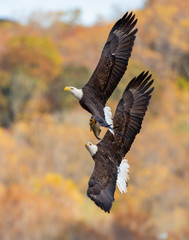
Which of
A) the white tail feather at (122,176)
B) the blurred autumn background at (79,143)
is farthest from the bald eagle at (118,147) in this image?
the blurred autumn background at (79,143)

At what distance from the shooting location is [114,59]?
30.2 feet

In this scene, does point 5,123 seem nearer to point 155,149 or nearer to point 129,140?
point 155,149

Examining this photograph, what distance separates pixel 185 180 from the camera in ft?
129

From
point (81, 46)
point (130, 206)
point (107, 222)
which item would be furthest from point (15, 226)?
point (81, 46)

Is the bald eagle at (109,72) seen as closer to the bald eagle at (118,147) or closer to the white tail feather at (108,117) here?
the white tail feather at (108,117)

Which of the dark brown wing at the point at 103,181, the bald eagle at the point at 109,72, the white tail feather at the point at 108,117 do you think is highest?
the bald eagle at the point at 109,72

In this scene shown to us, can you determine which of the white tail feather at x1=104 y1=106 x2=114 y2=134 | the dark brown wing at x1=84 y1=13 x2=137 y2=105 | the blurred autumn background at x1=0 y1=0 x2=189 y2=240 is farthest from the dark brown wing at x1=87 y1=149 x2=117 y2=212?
the blurred autumn background at x1=0 y1=0 x2=189 y2=240

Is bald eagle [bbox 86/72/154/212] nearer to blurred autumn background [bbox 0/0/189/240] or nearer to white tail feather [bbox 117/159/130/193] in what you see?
white tail feather [bbox 117/159/130/193]

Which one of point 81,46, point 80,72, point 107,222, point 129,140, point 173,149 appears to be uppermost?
point 81,46

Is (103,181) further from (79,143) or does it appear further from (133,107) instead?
(79,143)

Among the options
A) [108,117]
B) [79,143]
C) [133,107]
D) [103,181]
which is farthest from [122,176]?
[79,143]

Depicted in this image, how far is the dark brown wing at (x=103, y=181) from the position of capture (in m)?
8.15

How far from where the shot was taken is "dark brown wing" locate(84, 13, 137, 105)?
29.3 ft

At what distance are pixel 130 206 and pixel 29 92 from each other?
14.7m
